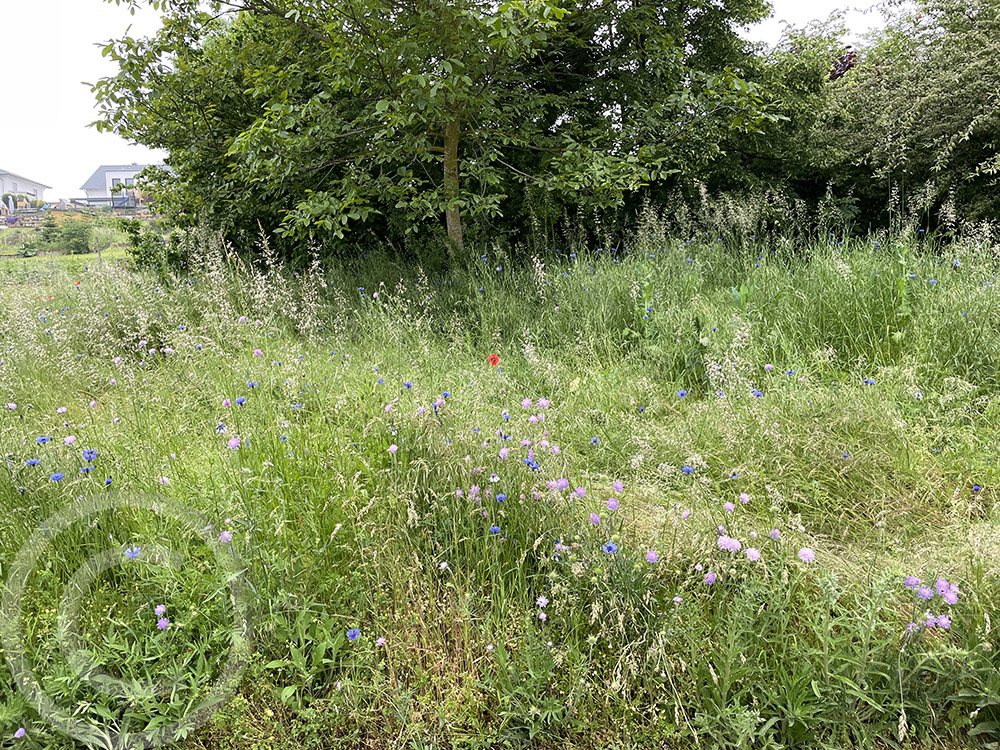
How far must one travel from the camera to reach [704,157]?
6453 mm

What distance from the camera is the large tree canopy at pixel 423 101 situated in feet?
14.3

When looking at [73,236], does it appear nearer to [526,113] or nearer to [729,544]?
[526,113]

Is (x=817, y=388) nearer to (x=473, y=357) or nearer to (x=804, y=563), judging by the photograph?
(x=804, y=563)

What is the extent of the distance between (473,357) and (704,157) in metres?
4.32

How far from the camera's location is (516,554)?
1960 millimetres

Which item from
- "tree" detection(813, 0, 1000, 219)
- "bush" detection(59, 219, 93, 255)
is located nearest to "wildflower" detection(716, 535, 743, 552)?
"tree" detection(813, 0, 1000, 219)

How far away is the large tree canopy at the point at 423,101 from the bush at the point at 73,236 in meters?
3.77

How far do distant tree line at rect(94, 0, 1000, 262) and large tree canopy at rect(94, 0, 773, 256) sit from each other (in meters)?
0.03

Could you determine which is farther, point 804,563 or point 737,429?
point 737,429

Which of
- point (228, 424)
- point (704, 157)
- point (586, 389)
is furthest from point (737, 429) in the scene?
point (704, 157)

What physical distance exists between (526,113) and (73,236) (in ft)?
35.5
